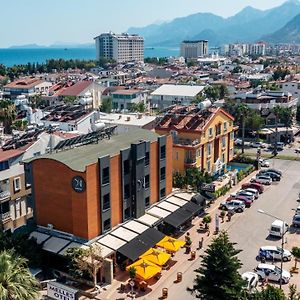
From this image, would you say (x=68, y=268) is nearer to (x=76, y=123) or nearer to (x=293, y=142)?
(x=76, y=123)

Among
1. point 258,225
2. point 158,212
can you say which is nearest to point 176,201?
point 158,212

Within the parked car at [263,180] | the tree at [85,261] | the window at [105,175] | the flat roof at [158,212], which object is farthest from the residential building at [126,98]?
the tree at [85,261]

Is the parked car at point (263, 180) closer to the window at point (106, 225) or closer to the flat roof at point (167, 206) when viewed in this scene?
the flat roof at point (167, 206)

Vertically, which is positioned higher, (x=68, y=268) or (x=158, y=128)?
(x=158, y=128)

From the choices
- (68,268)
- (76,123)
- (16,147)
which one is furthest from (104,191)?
(76,123)

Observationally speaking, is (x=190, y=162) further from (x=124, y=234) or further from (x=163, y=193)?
(x=124, y=234)

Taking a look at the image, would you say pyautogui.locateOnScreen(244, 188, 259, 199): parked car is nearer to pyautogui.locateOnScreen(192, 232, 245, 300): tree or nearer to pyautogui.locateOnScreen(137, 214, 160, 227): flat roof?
pyautogui.locateOnScreen(137, 214, 160, 227): flat roof

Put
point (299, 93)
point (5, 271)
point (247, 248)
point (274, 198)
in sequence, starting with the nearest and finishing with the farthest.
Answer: point (5, 271) < point (247, 248) < point (274, 198) < point (299, 93)
